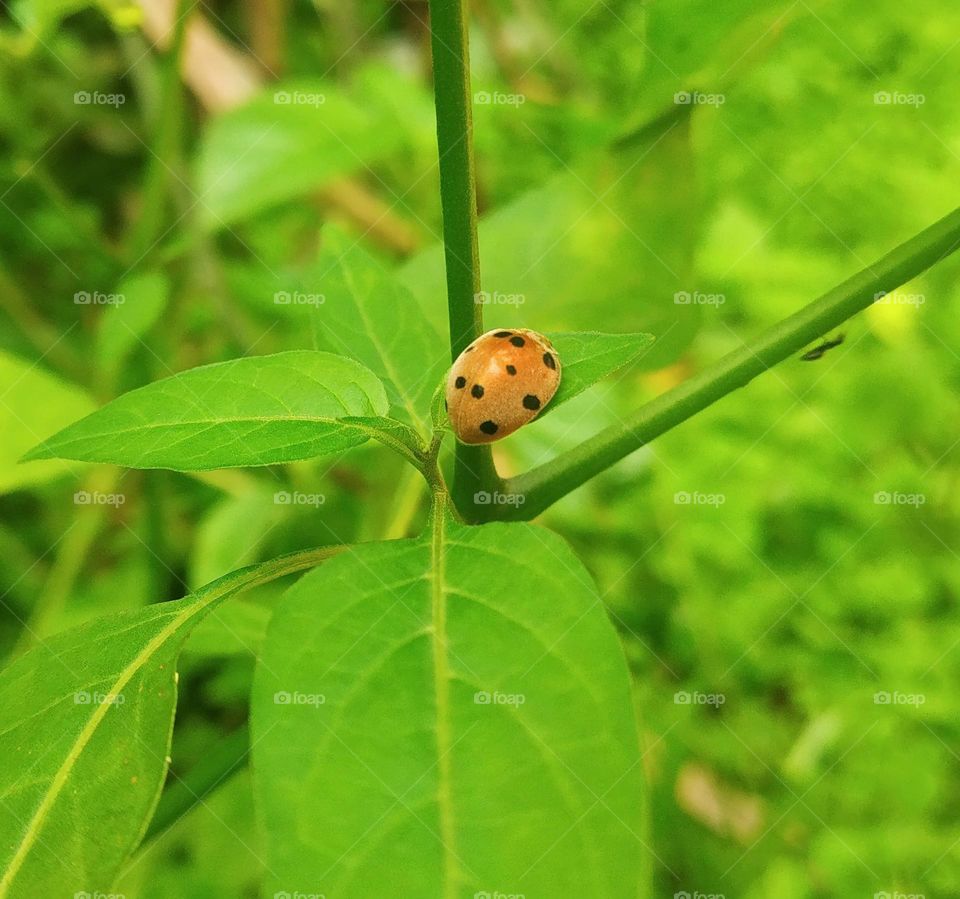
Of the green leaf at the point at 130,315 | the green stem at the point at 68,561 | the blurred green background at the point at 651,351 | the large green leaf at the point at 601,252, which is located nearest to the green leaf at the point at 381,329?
the blurred green background at the point at 651,351

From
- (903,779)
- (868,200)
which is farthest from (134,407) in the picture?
(868,200)

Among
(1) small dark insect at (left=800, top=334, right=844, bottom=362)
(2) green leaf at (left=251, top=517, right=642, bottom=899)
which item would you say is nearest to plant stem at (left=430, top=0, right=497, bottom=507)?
(2) green leaf at (left=251, top=517, right=642, bottom=899)

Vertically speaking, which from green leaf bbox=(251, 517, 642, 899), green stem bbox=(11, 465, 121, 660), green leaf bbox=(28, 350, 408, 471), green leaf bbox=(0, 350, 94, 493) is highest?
green leaf bbox=(28, 350, 408, 471)

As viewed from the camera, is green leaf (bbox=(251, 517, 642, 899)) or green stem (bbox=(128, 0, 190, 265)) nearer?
green leaf (bbox=(251, 517, 642, 899))

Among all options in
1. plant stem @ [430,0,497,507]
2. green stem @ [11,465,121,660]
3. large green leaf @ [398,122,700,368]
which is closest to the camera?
plant stem @ [430,0,497,507]

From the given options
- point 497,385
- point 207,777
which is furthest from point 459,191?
point 207,777

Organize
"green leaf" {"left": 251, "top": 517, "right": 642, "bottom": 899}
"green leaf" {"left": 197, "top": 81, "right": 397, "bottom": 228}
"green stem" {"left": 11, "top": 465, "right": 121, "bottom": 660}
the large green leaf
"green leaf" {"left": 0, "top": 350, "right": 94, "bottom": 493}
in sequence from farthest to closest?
1. "green stem" {"left": 11, "top": 465, "right": 121, "bottom": 660}
2. "green leaf" {"left": 197, "top": 81, "right": 397, "bottom": 228}
3. "green leaf" {"left": 0, "top": 350, "right": 94, "bottom": 493}
4. the large green leaf
5. "green leaf" {"left": 251, "top": 517, "right": 642, "bottom": 899}

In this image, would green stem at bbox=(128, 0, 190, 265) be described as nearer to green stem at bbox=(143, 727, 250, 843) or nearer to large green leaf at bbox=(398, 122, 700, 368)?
large green leaf at bbox=(398, 122, 700, 368)
